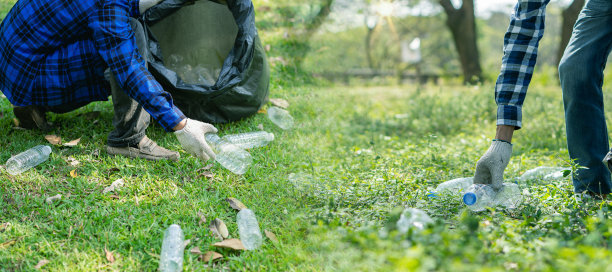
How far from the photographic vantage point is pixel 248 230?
1978mm

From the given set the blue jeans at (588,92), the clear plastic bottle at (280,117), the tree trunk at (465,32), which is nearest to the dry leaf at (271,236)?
the blue jeans at (588,92)

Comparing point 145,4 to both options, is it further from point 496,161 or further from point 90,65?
point 496,161

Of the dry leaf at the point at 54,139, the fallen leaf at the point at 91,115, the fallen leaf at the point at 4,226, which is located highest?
the fallen leaf at the point at 91,115

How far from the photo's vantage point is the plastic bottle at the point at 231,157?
257cm

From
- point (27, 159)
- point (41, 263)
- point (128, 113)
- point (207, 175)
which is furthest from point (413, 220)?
point (27, 159)

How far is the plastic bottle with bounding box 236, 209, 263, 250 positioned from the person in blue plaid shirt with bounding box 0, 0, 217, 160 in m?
0.54

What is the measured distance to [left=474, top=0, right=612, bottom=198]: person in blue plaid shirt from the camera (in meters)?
2.04

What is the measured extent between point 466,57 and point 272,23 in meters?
4.73

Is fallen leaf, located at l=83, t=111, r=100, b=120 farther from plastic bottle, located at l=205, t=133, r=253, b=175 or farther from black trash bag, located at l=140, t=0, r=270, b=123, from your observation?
plastic bottle, located at l=205, t=133, r=253, b=175

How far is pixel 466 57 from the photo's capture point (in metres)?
9.02

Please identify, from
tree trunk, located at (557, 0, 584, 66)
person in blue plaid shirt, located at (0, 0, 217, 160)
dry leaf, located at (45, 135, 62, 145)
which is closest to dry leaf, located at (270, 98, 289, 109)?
person in blue plaid shirt, located at (0, 0, 217, 160)

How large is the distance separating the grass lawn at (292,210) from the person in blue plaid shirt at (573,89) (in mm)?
137

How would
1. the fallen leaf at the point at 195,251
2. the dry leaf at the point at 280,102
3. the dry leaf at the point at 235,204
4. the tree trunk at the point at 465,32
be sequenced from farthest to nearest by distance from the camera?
1. the tree trunk at the point at 465,32
2. the dry leaf at the point at 280,102
3. the dry leaf at the point at 235,204
4. the fallen leaf at the point at 195,251

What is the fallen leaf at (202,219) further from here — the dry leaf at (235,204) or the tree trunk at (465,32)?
the tree trunk at (465,32)
